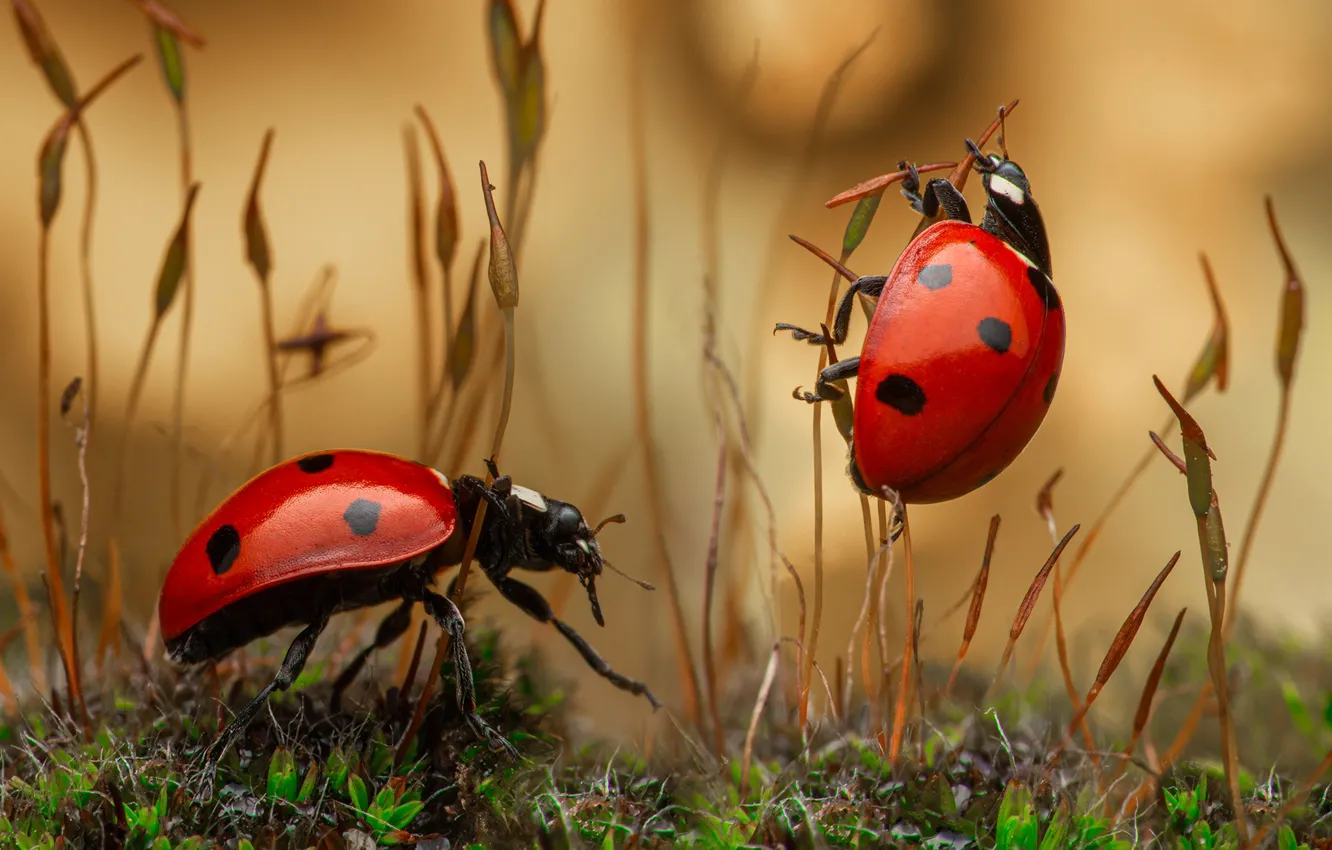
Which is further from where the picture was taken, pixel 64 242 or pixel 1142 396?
pixel 64 242

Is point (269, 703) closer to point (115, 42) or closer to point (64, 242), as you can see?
point (64, 242)


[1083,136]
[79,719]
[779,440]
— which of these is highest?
[1083,136]

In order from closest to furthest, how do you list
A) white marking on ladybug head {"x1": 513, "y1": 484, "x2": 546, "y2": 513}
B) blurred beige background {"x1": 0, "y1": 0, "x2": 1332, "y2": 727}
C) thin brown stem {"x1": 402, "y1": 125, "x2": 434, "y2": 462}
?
white marking on ladybug head {"x1": 513, "y1": 484, "x2": 546, "y2": 513}
thin brown stem {"x1": 402, "y1": 125, "x2": 434, "y2": 462}
blurred beige background {"x1": 0, "y1": 0, "x2": 1332, "y2": 727}

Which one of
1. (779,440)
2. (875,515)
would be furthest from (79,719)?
(779,440)

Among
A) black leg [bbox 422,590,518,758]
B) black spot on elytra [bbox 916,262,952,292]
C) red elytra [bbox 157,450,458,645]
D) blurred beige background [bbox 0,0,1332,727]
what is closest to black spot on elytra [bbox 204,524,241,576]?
red elytra [bbox 157,450,458,645]

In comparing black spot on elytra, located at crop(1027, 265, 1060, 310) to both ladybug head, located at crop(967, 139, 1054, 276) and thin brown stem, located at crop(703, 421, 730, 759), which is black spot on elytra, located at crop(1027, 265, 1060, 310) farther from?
thin brown stem, located at crop(703, 421, 730, 759)

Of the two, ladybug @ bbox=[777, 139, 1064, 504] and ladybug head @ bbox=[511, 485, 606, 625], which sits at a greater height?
ladybug @ bbox=[777, 139, 1064, 504]

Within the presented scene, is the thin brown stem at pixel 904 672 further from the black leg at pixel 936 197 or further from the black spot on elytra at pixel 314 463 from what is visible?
the black spot on elytra at pixel 314 463
